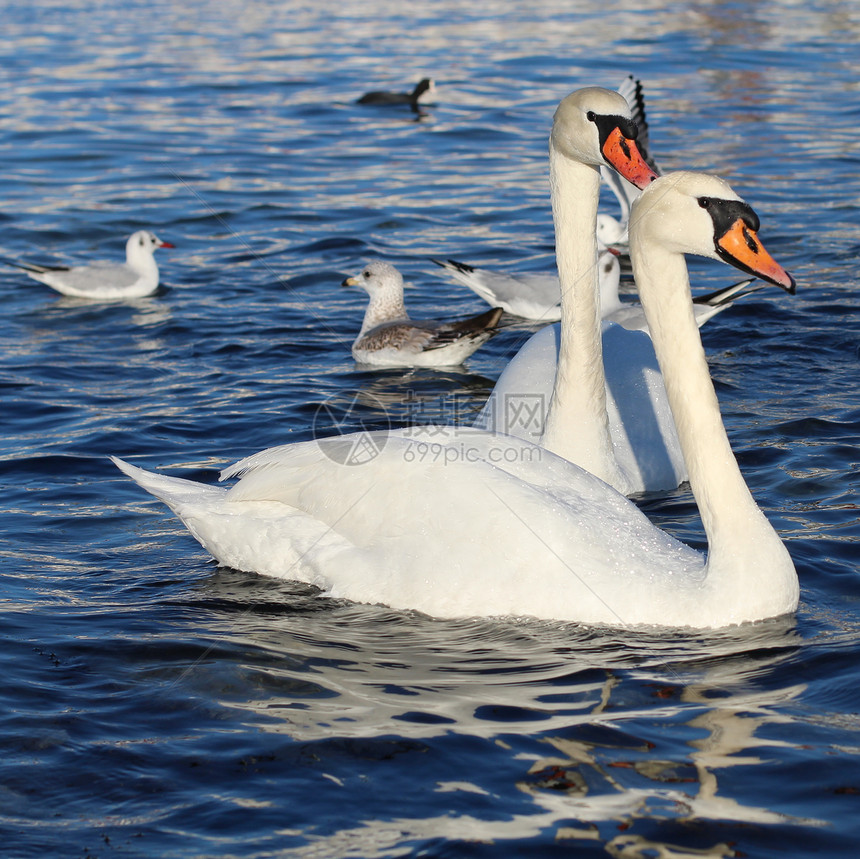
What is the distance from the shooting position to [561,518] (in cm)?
466

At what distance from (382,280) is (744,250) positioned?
5595mm

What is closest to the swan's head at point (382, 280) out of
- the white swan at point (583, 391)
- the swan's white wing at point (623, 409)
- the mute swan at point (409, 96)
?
the swan's white wing at point (623, 409)

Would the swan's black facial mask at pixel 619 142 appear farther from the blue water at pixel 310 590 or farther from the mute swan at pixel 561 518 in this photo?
the blue water at pixel 310 590

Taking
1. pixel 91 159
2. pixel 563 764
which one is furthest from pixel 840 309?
pixel 91 159

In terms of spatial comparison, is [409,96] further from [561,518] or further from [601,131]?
[561,518]

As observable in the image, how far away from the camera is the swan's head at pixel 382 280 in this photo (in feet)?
32.1

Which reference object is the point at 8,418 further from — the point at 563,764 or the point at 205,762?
the point at 563,764

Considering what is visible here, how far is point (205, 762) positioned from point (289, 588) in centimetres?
142

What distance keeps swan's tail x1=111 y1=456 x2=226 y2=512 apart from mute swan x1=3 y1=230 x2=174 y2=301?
17.9 ft

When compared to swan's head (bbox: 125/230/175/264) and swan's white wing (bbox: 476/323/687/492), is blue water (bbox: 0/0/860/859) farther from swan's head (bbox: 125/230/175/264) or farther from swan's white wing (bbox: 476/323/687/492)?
swan's head (bbox: 125/230/175/264)

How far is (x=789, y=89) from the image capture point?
18906 millimetres

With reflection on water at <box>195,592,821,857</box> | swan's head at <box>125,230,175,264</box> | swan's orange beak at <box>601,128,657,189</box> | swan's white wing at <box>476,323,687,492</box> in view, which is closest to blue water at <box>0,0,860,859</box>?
reflection on water at <box>195,592,821,857</box>

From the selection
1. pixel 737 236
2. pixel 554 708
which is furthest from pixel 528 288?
pixel 554 708

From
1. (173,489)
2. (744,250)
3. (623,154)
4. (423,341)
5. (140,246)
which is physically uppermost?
(623,154)
